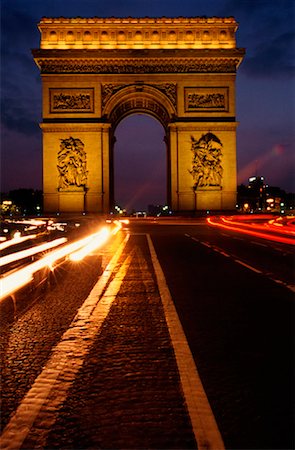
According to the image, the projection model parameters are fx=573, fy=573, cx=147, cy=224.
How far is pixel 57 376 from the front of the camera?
4051 millimetres

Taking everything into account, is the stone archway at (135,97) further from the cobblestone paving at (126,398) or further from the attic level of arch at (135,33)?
the cobblestone paving at (126,398)

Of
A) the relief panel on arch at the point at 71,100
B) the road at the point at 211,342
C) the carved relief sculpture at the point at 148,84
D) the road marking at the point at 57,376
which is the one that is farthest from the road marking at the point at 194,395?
the carved relief sculpture at the point at 148,84

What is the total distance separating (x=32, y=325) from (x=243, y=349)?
88.9 inches

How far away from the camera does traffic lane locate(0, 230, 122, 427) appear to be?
3.95 metres

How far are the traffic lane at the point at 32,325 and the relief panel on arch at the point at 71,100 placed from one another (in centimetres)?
3510

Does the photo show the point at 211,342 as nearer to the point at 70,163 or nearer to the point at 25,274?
the point at 25,274

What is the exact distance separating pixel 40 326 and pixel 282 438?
3.36m

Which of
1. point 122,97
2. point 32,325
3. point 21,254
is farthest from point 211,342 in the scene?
point 122,97

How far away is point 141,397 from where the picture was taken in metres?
3.62

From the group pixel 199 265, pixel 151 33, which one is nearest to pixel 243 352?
pixel 199 265

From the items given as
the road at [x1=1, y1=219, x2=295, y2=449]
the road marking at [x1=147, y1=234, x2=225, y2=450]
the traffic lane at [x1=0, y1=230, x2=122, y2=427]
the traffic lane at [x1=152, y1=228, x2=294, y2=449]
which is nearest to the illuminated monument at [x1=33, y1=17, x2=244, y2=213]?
the road at [x1=1, y1=219, x2=295, y2=449]

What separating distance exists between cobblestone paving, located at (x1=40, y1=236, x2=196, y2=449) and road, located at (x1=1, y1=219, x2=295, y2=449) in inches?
0.6

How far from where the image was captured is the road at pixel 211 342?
10.3 ft

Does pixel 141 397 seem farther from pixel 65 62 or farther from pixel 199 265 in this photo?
pixel 65 62
